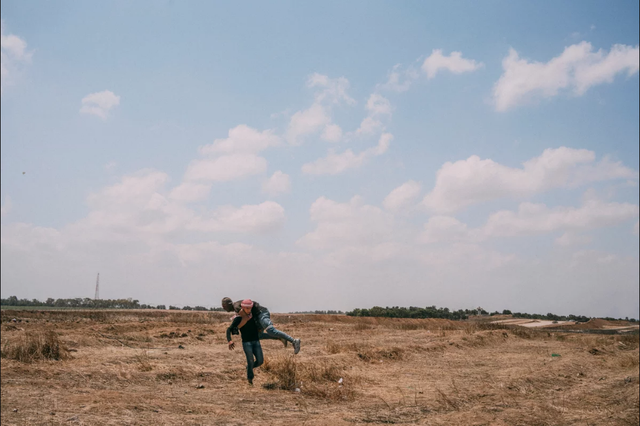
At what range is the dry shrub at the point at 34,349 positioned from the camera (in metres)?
20.8

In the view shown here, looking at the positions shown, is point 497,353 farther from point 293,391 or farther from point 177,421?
point 177,421

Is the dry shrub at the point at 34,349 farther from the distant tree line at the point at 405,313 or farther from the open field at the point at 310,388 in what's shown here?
the distant tree line at the point at 405,313

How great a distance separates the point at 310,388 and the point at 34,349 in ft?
45.1

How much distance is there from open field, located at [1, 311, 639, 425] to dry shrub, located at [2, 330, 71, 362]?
0.30ft

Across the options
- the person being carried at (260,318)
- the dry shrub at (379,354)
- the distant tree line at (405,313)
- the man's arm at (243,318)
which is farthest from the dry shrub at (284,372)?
the distant tree line at (405,313)

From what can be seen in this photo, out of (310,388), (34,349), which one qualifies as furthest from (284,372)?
(34,349)

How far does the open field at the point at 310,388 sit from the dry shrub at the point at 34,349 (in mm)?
90

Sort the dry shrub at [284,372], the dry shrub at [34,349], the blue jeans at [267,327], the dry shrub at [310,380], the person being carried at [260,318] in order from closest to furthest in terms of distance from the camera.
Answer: the person being carried at [260,318] < the blue jeans at [267,327] < the dry shrub at [310,380] < the dry shrub at [284,372] < the dry shrub at [34,349]

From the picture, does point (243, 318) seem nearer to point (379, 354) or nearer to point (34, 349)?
point (34, 349)

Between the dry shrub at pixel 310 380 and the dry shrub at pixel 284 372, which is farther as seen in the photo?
the dry shrub at pixel 284 372

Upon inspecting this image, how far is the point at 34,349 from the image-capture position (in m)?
21.0

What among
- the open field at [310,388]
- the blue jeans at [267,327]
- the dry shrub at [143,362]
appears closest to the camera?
the blue jeans at [267,327]

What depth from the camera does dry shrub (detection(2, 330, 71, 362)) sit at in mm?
20781

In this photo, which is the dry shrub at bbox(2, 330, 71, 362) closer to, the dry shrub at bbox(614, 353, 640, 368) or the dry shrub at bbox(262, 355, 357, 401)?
the dry shrub at bbox(262, 355, 357, 401)
